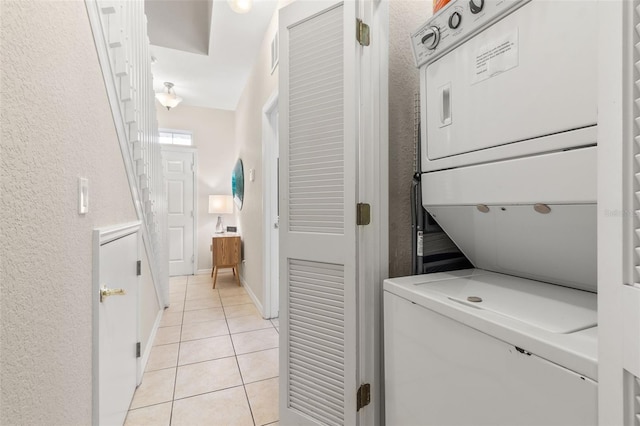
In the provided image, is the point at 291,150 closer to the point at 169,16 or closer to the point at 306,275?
the point at 306,275

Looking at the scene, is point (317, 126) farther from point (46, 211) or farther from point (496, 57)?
A: point (46, 211)

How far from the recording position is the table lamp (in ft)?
15.7

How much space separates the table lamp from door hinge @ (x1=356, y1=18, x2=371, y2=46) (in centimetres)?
408

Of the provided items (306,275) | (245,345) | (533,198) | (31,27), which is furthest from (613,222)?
(245,345)

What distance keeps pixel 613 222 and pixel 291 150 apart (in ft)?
3.87

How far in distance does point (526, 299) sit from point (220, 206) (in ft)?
15.1

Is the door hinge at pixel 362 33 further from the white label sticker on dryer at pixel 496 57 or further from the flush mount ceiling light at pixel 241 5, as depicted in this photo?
the flush mount ceiling light at pixel 241 5

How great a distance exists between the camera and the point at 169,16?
294 cm

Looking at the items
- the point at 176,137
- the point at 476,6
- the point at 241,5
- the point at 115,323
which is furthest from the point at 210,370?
the point at 176,137

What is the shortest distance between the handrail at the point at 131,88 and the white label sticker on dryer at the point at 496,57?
1420 mm

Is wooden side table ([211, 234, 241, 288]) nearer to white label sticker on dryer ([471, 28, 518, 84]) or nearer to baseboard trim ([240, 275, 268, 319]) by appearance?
baseboard trim ([240, 275, 268, 319])

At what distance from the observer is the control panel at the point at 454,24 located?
84cm

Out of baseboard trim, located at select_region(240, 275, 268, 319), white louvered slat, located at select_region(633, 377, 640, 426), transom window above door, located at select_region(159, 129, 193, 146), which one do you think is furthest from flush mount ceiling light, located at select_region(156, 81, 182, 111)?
white louvered slat, located at select_region(633, 377, 640, 426)

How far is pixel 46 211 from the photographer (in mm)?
798
